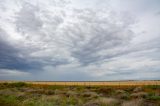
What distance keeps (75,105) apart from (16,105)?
4.59 metres

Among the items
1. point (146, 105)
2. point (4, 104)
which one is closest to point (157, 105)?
point (146, 105)

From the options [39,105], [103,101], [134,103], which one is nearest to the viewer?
[134,103]

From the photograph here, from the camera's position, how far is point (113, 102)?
63.5 ft

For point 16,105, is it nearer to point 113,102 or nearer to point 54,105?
point 54,105

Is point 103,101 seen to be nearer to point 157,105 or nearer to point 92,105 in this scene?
point 92,105

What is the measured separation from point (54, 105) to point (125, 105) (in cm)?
532

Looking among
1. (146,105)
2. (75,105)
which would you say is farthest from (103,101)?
(146,105)

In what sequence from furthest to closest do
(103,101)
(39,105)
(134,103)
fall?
(103,101)
(39,105)
(134,103)

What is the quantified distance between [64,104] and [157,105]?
6.96 meters

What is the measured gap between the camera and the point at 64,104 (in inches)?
763

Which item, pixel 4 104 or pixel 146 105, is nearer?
pixel 146 105

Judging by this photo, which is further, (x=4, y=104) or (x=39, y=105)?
(x=4, y=104)

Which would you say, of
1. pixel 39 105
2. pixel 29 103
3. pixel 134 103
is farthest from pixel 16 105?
pixel 134 103

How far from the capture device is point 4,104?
19.8 meters
